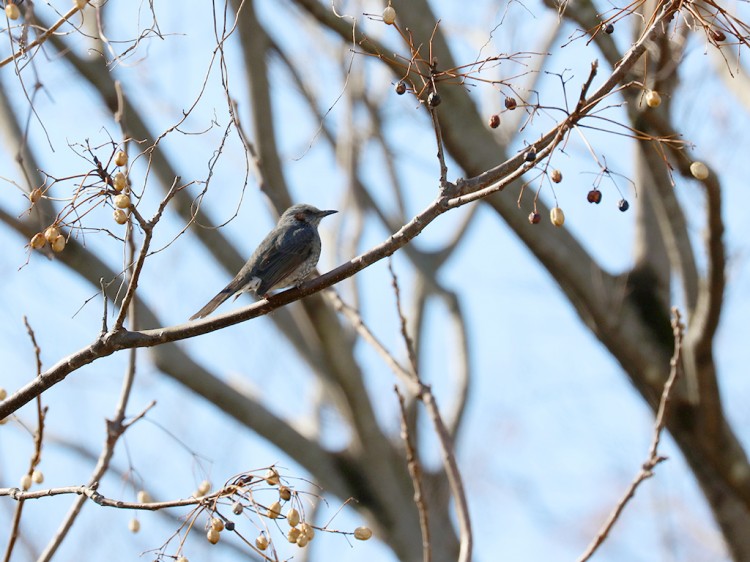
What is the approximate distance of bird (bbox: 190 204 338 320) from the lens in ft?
15.7

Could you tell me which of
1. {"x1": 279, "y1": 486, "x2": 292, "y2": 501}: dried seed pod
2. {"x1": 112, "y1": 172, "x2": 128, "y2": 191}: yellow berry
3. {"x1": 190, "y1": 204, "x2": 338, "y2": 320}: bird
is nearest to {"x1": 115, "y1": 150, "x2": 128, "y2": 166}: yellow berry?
{"x1": 112, "y1": 172, "x2": 128, "y2": 191}: yellow berry

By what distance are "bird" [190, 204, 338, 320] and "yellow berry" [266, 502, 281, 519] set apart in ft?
6.57

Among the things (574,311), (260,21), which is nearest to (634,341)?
(574,311)

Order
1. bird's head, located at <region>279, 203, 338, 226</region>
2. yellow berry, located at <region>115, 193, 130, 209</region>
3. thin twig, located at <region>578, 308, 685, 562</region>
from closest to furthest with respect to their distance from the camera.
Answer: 1. yellow berry, located at <region>115, 193, 130, 209</region>
2. thin twig, located at <region>578, 308, 685, 562</region>
3. bird's head, located at <region>279, 203, 338, 226</region>

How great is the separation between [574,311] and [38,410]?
392 cm

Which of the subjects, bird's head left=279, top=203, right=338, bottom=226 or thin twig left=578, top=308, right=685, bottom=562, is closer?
thin twig left=578, top=308, right=685, bottom=562

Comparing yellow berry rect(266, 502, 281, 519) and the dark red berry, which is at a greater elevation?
the dark red berry

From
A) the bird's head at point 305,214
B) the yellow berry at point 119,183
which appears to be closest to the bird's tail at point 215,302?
the bird's head at point 305,214

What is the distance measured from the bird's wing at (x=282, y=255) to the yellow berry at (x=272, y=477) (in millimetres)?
2181

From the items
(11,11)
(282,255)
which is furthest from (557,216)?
(282,255)

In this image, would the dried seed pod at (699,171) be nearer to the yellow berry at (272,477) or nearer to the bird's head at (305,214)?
the yellow berry at (272,477)

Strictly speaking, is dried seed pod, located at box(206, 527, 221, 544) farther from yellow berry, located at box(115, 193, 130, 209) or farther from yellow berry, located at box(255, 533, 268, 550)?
yellow berry, located at box(115, 193, 130, 209)

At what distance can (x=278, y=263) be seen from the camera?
196 inches

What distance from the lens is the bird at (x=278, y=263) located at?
15.7ft
